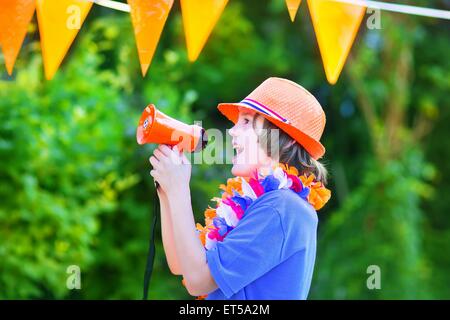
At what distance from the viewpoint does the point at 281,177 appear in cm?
194

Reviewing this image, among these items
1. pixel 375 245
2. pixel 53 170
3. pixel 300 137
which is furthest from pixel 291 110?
pixel 375 245

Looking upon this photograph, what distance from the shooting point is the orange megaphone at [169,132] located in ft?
6.40

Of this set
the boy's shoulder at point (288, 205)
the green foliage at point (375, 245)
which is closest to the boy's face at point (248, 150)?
the boy's shoulder at point (288, 205)

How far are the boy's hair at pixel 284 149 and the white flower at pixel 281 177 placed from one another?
0.08 meters

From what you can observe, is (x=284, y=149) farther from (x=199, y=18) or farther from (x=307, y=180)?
(x=199, y=18)

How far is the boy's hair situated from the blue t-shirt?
0.14 metres

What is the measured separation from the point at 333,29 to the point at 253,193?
0.59 meters

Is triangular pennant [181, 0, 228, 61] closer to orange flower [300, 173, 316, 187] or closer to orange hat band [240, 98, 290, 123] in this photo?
orange hat band [240, 98, 290, 123]

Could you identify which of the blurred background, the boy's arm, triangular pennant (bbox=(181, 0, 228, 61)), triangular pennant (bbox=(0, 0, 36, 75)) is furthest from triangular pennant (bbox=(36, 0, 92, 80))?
the blurred background

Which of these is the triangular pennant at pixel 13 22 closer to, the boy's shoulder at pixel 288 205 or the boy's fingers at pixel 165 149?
the boy's fingers at pixel 165 149

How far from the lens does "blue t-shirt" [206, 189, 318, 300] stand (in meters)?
1.81
